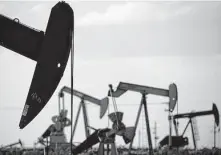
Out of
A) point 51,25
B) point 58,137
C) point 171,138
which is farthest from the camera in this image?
point 58,137

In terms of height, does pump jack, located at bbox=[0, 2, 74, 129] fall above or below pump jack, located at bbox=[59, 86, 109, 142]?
below

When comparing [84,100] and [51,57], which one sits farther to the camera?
[84,100]

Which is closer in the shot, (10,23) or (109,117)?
(10,23)

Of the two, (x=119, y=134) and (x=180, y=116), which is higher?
(x=180, y=116)

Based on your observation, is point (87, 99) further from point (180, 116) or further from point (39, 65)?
point (39, 65)

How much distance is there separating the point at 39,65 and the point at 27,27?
32.6 inches

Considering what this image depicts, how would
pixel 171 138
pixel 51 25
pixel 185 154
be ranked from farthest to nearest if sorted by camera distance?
pixel 185 154
pixel 171 138
pixel 51 25

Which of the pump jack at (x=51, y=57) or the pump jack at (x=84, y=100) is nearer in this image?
the pump jack at (x=51, y=57)

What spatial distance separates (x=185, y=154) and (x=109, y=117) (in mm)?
19381

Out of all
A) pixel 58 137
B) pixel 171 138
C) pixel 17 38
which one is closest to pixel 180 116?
pixel 171 138

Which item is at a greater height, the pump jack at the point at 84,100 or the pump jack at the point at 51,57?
the pump jack at the point at 84,100

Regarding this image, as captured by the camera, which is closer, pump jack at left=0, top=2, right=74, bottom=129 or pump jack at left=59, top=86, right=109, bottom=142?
pump jack at left=0, top=2, right=74, bottom=129

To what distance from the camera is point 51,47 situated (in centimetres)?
645

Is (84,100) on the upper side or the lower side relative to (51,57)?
upper
